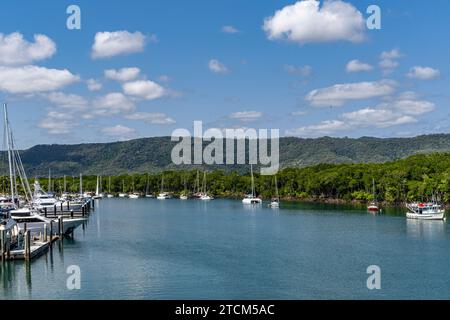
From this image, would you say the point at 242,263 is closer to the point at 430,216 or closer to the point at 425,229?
the point at 425,229

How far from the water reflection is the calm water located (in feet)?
0.36

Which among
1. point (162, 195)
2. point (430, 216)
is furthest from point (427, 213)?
point (162, 195)

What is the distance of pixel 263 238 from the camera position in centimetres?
6078

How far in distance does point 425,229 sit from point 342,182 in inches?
A: 2485

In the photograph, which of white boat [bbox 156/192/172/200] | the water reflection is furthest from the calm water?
white boat [bbox 156/192/172/200]

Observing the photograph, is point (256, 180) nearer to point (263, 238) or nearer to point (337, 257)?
point (263, 238)

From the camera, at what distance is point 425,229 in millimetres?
68750

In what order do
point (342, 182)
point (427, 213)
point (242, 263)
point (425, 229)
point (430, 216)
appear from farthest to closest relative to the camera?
point (342, 182)
point (427, 213)
point (430, 216)
point (425, 229)
point (242, 263)

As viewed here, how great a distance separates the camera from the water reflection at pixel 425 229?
62281 millimetres
